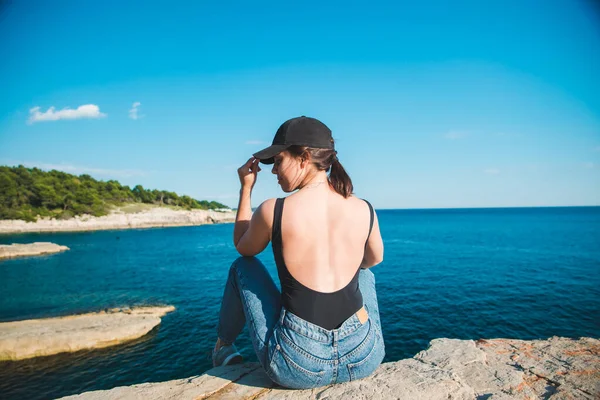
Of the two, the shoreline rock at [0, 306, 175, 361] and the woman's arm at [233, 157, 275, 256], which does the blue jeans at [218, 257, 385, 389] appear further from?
the shoreline rock at [0, 306, 175, 361]

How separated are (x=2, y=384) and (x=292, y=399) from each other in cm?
1368

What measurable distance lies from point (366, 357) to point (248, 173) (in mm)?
2110

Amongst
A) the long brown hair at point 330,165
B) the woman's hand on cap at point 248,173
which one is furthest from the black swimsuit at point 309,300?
the woman's hand on cap at point 248,173

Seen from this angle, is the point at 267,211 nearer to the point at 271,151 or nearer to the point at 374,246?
the point at 271,151

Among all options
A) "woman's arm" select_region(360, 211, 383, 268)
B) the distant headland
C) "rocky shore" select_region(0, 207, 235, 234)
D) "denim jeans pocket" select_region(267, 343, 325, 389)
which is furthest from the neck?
the distant headland

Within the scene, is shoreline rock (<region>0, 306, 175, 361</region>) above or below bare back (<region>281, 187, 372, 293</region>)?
below

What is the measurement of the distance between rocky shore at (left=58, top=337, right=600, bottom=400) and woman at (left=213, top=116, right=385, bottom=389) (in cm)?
31

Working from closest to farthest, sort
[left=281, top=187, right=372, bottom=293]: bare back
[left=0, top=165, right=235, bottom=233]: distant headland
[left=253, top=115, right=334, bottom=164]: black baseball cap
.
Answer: [left=281, top=187, right=372, bottom=293]: bare back, [left=253, top=115, right=334, bottom=164]: black baseball cap, [left=0, top=165, right=235, bottom=233]: distant headland

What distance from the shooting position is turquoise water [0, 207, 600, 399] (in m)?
11.4

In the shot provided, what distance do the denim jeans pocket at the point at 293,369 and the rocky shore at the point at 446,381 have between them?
19 cm

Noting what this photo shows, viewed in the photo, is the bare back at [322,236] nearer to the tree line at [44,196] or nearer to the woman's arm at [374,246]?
the woman's arm at [374,246]

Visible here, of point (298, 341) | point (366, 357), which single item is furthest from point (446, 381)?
point (298, 341)

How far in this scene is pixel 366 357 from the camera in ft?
8.53

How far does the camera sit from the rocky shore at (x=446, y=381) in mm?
2699
